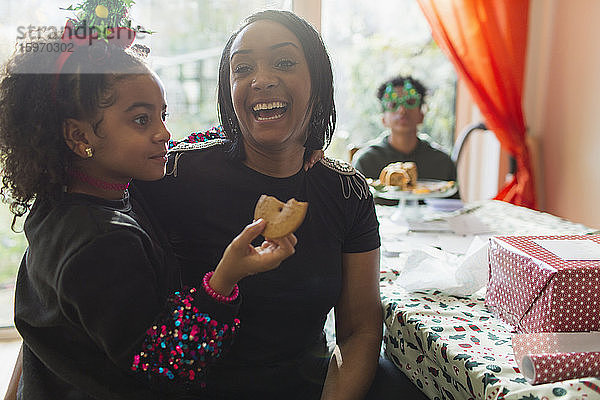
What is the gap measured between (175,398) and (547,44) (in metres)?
3.05

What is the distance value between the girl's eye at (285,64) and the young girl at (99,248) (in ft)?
0.95

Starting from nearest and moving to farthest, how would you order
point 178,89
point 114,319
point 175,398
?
point 114,319, point 175,398, point 178,89

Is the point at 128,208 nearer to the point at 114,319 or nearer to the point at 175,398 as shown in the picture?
the point at 114,319

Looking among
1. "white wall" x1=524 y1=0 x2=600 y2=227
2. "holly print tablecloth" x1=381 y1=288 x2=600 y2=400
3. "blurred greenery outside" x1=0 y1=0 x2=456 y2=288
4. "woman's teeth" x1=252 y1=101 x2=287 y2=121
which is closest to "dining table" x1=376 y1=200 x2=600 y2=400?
"holly print tablecloth" x1=381 y1=288 x2=600 y2=400

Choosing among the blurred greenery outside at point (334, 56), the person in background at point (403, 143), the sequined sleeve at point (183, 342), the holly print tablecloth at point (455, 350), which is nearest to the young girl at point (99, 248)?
the sequined sleeve at point (183, 342)

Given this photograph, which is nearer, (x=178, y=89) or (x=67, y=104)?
(x=67, y=104)

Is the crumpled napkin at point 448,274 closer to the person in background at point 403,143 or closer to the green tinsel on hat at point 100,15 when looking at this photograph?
the green tinsel on hat at point 100,15

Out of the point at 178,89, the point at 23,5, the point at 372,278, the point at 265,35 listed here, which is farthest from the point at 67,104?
the point at 178,89

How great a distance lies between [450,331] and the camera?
1.09 meters

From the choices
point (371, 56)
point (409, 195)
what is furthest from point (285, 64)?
point (371, 56)

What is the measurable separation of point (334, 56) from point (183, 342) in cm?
265

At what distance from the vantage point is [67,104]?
91 centimetres

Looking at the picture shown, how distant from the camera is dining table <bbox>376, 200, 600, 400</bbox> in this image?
892 mm

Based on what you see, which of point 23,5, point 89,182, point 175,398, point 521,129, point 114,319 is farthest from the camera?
point 521,129
